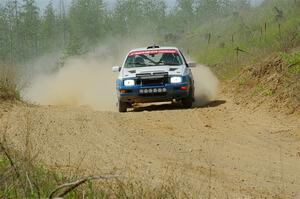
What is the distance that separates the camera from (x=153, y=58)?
15.7 m

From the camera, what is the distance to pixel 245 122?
40.2 feet

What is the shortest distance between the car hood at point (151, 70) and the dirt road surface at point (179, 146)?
143cm

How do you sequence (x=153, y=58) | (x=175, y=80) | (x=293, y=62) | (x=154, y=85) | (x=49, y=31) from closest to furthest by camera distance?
(x=154, y=85) < (x=175, y=80) < (x=293, y=62) < (x=153, y=58) < (x=49, y=31)

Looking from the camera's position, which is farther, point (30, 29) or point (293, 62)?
point (30, 29)

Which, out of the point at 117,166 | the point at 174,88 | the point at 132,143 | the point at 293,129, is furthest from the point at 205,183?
the point at 174,88

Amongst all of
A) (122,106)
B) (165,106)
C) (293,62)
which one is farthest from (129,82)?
(293,62)

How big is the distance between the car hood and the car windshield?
0.42m

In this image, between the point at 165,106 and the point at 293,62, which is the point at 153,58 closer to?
the point at 165,106

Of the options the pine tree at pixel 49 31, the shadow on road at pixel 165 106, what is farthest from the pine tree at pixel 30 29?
the shadow on road at pixel 165 106

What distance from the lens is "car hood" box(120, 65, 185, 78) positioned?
14.6m

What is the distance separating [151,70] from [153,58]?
42.2 inches

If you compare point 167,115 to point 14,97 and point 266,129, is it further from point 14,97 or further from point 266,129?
point 14,97

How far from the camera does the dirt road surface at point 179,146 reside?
7094 millimetres

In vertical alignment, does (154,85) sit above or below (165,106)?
above
